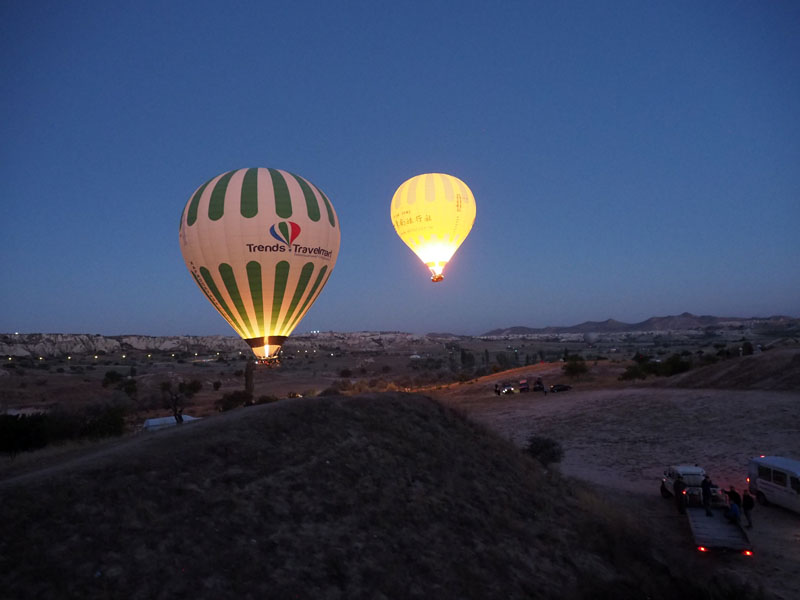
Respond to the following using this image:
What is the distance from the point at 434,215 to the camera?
2645 cm

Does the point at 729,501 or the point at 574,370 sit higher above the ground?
the point at 574,370

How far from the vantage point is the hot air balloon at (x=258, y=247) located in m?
19.8

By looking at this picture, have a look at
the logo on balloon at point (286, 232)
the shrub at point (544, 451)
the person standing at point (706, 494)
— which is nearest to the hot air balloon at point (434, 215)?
the logo on balloon at point (286, 232)

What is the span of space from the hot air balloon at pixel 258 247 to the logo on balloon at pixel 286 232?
0.13 ft

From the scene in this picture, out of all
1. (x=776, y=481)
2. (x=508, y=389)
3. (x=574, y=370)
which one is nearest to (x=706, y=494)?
(x=776, y=481)

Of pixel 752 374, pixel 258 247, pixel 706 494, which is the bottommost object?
pixel 706 494

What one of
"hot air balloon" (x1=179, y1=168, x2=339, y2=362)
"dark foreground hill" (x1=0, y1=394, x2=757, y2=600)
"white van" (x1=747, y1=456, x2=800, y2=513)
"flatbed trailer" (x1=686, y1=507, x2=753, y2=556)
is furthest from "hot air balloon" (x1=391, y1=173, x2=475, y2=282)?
"flatbed trailer" (x1=686, y1=507, x2=753, y2=556)

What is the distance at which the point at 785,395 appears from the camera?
2431cm

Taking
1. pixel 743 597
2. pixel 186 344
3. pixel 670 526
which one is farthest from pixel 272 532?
pixel 186 344

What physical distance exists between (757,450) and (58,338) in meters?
152

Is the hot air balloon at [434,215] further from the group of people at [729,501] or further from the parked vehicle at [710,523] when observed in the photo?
the group of people at [729,501]

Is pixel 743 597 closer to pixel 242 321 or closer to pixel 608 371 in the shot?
pixel 242 321

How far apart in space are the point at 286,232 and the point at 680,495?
52.5 feet

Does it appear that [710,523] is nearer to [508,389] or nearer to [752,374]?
[752,374]
